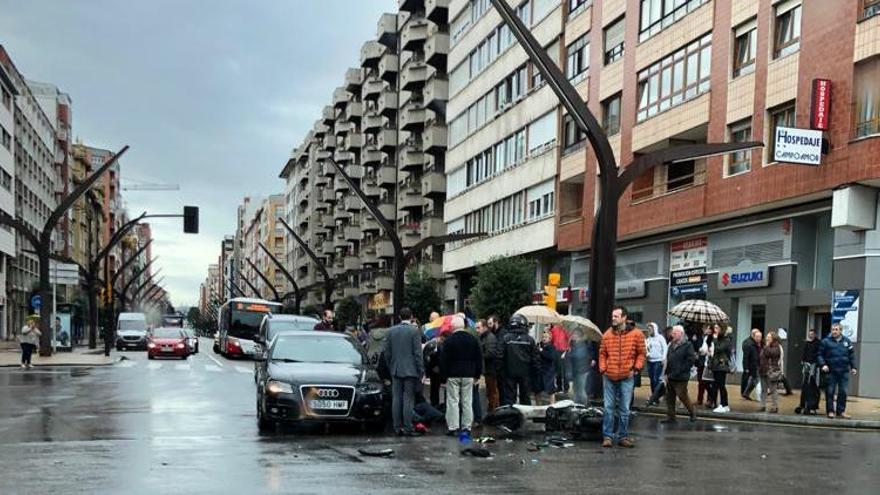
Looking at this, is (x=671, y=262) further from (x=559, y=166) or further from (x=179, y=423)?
(x=179, y=423)

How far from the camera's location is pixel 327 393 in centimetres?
1215

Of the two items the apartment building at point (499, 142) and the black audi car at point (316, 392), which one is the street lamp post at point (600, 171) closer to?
the black audi car at point (316, 392)

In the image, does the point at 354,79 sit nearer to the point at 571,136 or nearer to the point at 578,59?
the point at 578,59

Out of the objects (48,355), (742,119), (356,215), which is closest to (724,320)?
(742,119)

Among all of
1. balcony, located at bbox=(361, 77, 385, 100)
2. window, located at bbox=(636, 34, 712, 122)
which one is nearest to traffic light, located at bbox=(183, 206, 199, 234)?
window, located at bbox=(636, 34, 712, 122)

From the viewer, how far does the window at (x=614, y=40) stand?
110 feet

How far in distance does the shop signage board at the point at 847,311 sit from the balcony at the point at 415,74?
47012 millimetres

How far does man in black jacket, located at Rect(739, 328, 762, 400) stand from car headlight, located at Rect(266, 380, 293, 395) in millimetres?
10635

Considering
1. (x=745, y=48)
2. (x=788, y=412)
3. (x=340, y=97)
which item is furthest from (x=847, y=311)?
(x=340, y=97)

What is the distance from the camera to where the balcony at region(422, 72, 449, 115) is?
60.4 m

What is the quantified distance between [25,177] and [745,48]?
62334 mm

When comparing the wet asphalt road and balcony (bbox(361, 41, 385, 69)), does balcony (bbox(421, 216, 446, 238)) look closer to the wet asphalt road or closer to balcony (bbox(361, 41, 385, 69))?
balcony (bbox(361, 41, 385, 69))

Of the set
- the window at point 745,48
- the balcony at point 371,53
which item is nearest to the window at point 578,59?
the window at point 745,48

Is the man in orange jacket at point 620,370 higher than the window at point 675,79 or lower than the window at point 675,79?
lower
